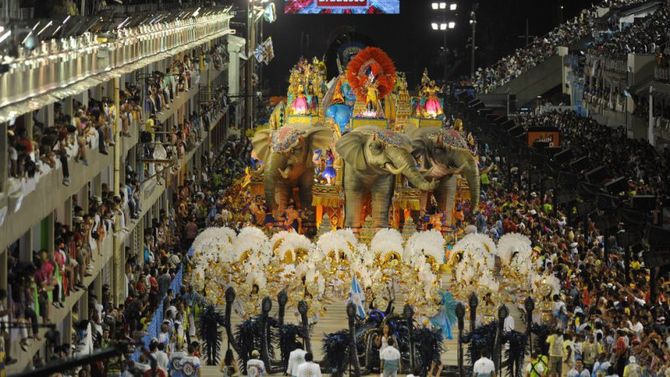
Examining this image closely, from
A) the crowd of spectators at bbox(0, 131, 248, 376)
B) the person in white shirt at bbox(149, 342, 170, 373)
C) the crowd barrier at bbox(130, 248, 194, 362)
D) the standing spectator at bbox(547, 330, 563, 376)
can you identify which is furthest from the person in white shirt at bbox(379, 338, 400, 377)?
the crowd barrier at bbox(130, 248, 194, 362)

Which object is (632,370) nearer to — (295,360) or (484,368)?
(484,368)

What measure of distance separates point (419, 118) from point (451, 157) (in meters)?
3.86

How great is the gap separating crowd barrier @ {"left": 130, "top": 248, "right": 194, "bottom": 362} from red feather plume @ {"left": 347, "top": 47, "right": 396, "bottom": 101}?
11.5 m

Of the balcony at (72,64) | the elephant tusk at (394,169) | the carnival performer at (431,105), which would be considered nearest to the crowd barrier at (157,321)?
the balcony at (72,64)

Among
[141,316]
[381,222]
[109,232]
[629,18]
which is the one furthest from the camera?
[629,18]

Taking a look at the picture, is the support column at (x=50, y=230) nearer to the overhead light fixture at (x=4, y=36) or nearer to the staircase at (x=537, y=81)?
the overhead light fixture at (x=4, y=36)

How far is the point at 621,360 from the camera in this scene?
2927 centimetres

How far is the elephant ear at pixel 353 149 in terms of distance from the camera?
43.6m

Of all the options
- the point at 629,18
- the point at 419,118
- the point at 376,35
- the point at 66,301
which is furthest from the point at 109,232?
the point at 376,35

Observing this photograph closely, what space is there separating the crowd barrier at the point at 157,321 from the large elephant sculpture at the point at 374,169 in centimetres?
728

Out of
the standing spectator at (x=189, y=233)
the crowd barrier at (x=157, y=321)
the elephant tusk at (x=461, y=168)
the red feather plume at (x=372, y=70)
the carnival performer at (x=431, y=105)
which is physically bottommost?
the standing spectator at (x=189, y=233)

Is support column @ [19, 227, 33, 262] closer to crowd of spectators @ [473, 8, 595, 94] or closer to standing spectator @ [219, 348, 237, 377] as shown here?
standing spectator @ [219, 348, 237, 377]

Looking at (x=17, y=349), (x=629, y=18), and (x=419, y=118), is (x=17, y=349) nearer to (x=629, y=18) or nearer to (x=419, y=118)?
(x=419, y=118)

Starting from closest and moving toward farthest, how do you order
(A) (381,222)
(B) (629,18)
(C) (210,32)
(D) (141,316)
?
(D) (141,316) → (A) (381,222) → (C) (210,32) → (B) (629,18)
